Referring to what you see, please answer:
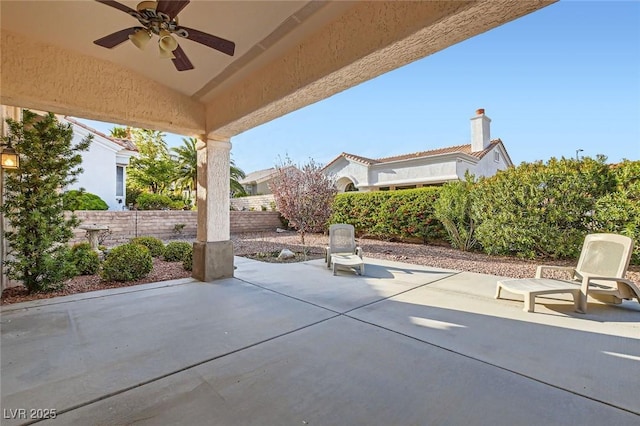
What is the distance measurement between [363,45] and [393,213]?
944cm

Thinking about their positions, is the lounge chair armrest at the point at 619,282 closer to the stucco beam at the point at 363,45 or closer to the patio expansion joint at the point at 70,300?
the stucco beam at the point at 363,45

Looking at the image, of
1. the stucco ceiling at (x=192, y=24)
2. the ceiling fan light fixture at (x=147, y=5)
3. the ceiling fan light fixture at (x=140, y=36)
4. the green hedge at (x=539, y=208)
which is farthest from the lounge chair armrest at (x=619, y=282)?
the ceiling fan light fixture at (x=140, y=36)

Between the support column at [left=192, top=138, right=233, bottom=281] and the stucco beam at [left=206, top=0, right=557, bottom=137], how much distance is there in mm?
1583

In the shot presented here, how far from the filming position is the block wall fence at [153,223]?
11469 mm

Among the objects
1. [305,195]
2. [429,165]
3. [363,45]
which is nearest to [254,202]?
[305,195]

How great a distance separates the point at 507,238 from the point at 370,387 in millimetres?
7510

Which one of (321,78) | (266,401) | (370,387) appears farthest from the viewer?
(321,78)

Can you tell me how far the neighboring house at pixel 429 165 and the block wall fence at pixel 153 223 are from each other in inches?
254

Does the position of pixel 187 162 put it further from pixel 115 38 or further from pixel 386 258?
pixel 115 38

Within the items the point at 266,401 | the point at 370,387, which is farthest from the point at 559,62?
the point at 266,401

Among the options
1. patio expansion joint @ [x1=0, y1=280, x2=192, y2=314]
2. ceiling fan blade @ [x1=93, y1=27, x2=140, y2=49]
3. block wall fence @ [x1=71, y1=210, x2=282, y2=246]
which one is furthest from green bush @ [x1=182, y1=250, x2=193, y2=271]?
block wall fence @ [x1=71, y1=210, x2=282, y2=246]

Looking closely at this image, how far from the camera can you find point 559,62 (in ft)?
27.8

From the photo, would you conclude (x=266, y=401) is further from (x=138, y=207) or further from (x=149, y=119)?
(x=138, y=207)

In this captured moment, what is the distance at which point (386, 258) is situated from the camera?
8820 mm
